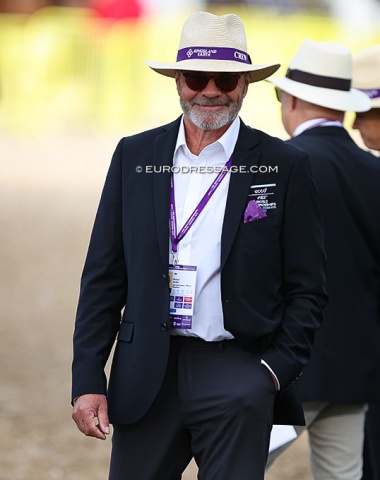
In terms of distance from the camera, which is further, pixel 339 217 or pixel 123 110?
pixel 123 110

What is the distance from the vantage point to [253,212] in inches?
130

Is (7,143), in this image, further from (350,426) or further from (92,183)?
(350,426)

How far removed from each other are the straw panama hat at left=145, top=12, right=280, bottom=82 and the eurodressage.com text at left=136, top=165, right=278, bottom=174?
274 millimetres

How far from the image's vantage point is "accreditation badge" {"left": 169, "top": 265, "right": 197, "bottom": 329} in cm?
327

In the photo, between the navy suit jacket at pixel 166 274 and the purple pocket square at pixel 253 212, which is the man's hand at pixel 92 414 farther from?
the purple pocket square at pixel 253 212

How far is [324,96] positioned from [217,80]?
124cm

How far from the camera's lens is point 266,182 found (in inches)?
132

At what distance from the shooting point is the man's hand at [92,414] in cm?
332

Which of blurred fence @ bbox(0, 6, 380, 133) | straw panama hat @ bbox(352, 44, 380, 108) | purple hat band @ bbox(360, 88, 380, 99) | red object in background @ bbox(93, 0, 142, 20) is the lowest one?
purple hat band @ bbox(360, 88, 380, 99)

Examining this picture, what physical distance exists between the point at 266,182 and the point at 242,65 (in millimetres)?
351

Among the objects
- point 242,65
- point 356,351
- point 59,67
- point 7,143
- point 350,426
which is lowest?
point 350,426

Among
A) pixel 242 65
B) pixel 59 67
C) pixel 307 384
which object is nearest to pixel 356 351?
pixel 307 384

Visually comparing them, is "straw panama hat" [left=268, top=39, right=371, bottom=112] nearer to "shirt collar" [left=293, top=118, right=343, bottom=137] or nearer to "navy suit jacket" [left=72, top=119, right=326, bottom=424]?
"shirt collar" [left=293, top=118, right=343, bottom=137]

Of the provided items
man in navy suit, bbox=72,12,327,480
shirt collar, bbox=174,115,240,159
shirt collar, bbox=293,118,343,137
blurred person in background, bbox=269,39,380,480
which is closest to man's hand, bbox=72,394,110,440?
man in navy suit, bbox=72,12,327,480
